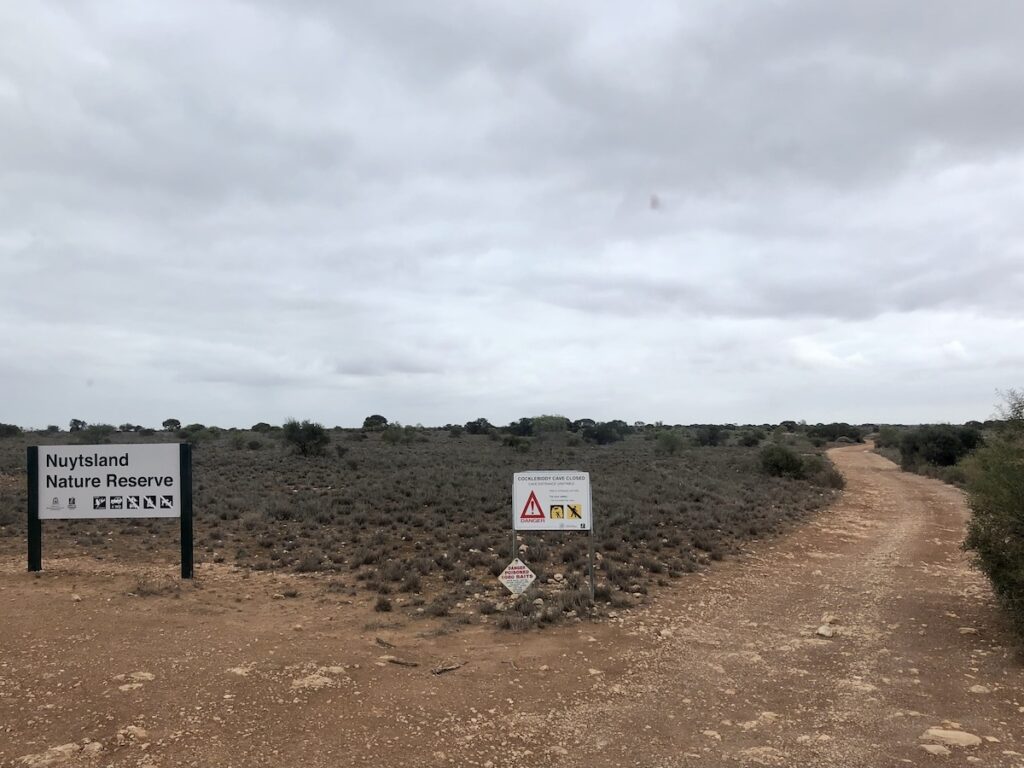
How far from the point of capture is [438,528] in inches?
586

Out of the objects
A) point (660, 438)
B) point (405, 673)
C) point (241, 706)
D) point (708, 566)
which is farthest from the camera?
point (660, 438)

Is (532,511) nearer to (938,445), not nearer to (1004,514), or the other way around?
(1004,514)

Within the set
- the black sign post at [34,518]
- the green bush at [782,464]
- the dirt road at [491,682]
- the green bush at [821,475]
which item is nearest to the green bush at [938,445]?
the green bush at [821,475]

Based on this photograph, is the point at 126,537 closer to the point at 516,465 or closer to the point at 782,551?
the point at 782,551

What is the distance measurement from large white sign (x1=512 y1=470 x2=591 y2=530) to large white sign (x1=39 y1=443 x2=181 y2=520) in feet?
16.6

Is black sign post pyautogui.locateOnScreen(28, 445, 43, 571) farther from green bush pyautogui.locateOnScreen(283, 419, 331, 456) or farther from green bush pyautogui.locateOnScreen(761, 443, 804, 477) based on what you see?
green bush pyautogui.locateOnScreen(761, 443, 804, 477)

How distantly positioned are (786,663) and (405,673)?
3804mm

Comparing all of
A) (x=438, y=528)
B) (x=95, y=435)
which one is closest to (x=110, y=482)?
(x=438, y=528)

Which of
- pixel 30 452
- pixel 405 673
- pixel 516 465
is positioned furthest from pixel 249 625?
pixel 516 465

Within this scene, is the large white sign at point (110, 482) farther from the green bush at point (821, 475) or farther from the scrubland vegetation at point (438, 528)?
the green bush at point (821, 475)

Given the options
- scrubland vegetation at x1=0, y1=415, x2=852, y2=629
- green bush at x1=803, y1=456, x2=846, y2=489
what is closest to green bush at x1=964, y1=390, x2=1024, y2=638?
scrubland vegetation at x1=0, y1=415, x2=852, y2=629

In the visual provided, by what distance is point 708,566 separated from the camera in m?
12.6

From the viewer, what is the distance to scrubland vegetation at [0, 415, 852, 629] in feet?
34.3

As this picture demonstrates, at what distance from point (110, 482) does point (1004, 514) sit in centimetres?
1178
